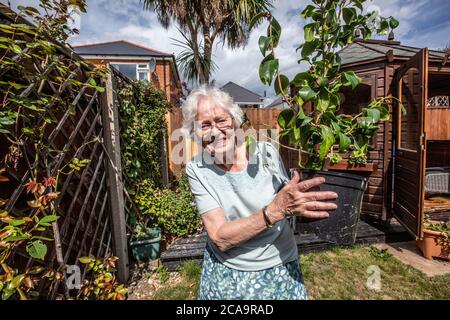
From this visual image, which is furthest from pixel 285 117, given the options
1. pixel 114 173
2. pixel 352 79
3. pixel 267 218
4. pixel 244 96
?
pixel 244 96

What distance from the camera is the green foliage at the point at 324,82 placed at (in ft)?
2.76

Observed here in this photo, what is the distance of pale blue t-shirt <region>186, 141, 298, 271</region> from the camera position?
1214 millimetres

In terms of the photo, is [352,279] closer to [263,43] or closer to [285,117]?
[285,117]

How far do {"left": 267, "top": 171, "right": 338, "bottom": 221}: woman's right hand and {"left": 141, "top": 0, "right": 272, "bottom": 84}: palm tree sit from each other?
19.9 ft

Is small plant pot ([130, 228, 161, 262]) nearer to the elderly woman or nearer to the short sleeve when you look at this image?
the elderly woman

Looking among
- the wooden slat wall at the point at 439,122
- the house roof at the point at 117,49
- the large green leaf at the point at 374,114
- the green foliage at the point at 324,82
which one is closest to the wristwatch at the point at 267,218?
the green foliage at the point at 324,82

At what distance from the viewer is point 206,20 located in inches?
248

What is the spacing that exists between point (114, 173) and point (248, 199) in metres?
1.92

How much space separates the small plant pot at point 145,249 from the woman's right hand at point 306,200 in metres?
2.73

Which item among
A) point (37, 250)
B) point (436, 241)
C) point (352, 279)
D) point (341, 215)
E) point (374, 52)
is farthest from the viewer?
point (374, 52)

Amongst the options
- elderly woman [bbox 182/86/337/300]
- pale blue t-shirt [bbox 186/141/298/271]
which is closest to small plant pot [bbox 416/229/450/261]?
elderly woman [bbox 182/86/337/300]

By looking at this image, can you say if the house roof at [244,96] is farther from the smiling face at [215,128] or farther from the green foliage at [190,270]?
the smiling face at [215,128]

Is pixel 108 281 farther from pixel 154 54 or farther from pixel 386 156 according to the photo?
pixel 154 54
